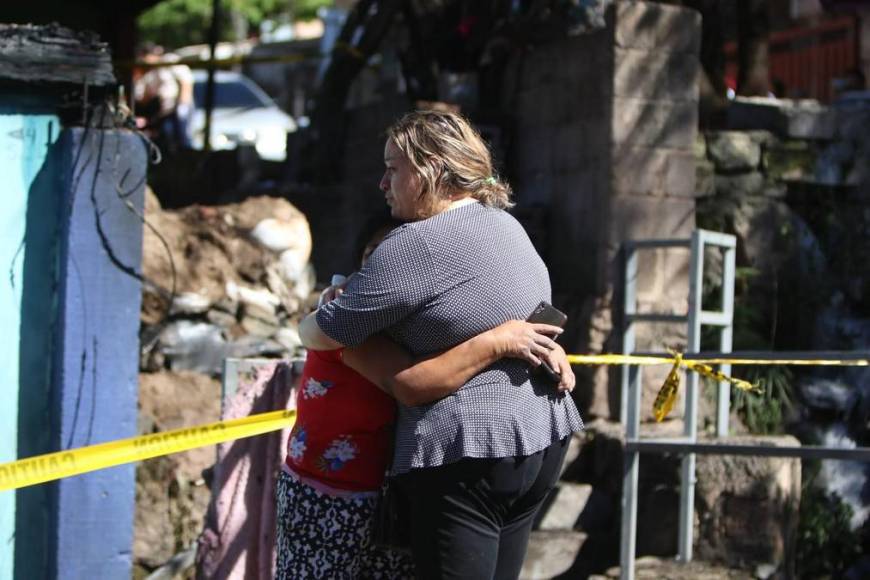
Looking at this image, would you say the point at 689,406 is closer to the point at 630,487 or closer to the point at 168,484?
the point at 630,487

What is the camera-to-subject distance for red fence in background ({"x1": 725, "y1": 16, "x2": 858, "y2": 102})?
49.4ft

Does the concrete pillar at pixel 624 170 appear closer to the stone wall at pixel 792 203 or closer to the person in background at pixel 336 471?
the stone wall at pixel 792 203

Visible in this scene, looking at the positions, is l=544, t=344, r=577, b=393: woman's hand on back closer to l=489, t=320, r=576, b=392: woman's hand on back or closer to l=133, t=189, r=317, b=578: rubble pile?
l=489, t=320, r=576, b=392: woman's hand on back

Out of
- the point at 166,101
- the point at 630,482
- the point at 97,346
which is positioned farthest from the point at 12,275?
the point at 166,101

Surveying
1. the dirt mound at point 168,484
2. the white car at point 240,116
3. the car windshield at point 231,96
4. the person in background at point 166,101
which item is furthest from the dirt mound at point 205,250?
the car windshield at point 231,96

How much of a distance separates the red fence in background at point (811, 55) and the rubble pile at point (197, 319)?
9.20 meters

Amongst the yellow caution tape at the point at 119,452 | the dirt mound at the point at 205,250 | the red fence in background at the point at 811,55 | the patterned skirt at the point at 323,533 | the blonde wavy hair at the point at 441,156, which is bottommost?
the patterned skirt at the point at 323,533

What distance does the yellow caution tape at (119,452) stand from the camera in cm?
329

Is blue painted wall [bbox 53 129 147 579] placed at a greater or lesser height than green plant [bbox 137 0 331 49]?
lesser

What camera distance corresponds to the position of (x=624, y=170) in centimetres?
706

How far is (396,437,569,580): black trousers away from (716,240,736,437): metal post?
311 centimetres

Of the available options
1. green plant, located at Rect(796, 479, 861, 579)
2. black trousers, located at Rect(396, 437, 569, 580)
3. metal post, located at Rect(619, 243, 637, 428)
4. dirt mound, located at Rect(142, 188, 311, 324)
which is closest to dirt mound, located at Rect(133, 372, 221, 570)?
dirt mound, located at Rect(142, 188, 311, 324)

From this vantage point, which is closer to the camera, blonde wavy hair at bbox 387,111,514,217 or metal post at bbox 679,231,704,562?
blonde wavy hair at bbox 387,111,514,217

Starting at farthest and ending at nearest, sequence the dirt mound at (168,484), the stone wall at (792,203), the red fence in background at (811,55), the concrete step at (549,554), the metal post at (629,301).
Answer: the red fence in background at (811,55) → the stone wall at (792,203) → the metal post at (629,301) → the concrete step at (549,554) → the dirt mound at (168,484)
